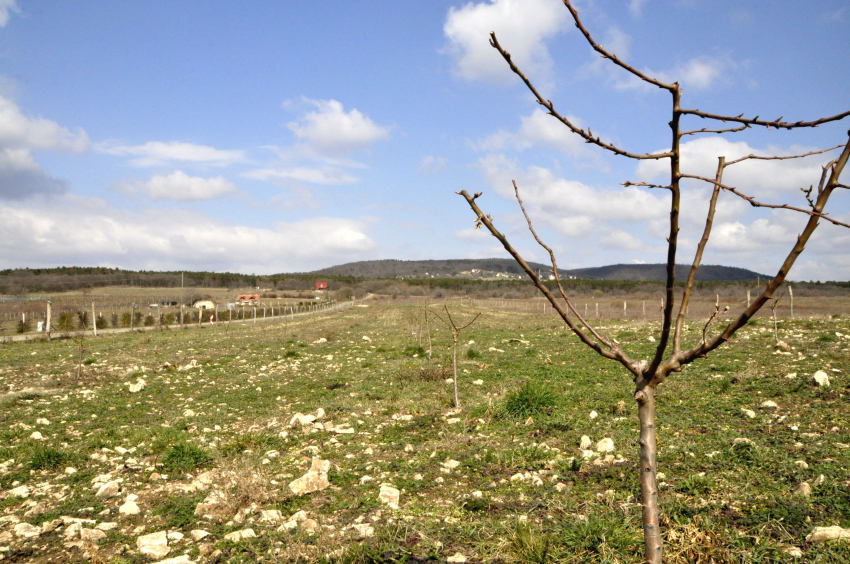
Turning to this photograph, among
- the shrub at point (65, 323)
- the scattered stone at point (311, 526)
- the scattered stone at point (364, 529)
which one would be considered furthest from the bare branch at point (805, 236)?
the shrub at point (65, 323)

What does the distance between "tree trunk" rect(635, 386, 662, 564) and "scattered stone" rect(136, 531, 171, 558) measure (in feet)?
13.6

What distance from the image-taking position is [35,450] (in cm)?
666

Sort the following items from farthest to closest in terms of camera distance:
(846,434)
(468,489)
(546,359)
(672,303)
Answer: (546,359)
(846,434)
(468,489)
(672,303)

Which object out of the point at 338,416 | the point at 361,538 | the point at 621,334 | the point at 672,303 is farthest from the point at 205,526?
the point at 621,334

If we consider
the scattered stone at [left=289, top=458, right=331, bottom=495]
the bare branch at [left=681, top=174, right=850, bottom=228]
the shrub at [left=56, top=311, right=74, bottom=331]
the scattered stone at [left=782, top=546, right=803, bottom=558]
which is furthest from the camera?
the shrub at [left=56, top=311, right=74, bottom=331]

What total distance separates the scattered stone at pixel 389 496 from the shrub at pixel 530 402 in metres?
3.14

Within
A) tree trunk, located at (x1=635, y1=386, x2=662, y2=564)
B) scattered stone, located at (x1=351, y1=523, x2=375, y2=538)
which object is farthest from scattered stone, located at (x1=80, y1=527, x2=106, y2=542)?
tree trunk, located at (x1=635, y1=386, x2=662, y2=564)

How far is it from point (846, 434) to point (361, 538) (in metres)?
5.87

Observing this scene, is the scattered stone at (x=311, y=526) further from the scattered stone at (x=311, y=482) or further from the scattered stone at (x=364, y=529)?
the scattered stone at (x=311, y=482)

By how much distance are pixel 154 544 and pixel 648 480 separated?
441 centimetres

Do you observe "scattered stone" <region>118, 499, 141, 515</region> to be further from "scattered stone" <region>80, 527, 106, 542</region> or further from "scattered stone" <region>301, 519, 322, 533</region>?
"scattered stone" <region>301, 519, 322, 533</region>

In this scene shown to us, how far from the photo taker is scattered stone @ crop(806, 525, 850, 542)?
11.4 ft

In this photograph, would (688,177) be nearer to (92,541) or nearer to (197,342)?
(92,541)

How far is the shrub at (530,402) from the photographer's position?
25.2 feet
